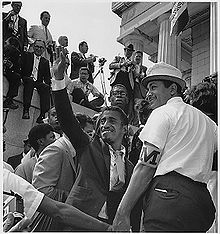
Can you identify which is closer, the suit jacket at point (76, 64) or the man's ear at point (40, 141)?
the man's ear at point (40, 141)

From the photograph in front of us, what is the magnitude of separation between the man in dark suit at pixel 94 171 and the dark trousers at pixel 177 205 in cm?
74

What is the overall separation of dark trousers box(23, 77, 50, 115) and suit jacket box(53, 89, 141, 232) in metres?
5.54

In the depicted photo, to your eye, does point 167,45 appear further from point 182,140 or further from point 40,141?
point 182,140

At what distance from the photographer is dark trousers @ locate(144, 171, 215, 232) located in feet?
10.6

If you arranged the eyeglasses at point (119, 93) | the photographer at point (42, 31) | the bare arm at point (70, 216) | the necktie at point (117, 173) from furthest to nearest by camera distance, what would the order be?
the photographer at point (42, 31)
the eyeglasses at point (119, 93)
the necktie at point (117, 173)
the bare arm at point (70, 216)

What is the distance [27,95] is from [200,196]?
264 inches

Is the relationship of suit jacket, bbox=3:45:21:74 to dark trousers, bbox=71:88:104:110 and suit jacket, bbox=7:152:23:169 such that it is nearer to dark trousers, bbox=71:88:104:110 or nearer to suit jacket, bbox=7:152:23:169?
dark trousers, bbox=71:88:104:110

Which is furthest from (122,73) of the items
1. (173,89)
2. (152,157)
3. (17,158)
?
(152,157)

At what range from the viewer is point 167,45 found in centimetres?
1739

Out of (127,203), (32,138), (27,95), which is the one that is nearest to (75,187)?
(127,203)

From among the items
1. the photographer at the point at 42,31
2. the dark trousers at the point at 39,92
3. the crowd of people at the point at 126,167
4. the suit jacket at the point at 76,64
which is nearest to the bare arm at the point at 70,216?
the crowd of people at the point at 126,167

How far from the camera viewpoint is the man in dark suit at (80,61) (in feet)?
40.8

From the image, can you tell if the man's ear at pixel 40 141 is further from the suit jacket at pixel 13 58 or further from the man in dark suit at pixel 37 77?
the man in dark suit at pixel 37 77

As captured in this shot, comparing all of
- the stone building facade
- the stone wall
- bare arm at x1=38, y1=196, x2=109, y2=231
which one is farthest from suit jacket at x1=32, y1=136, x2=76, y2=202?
the stone wall
